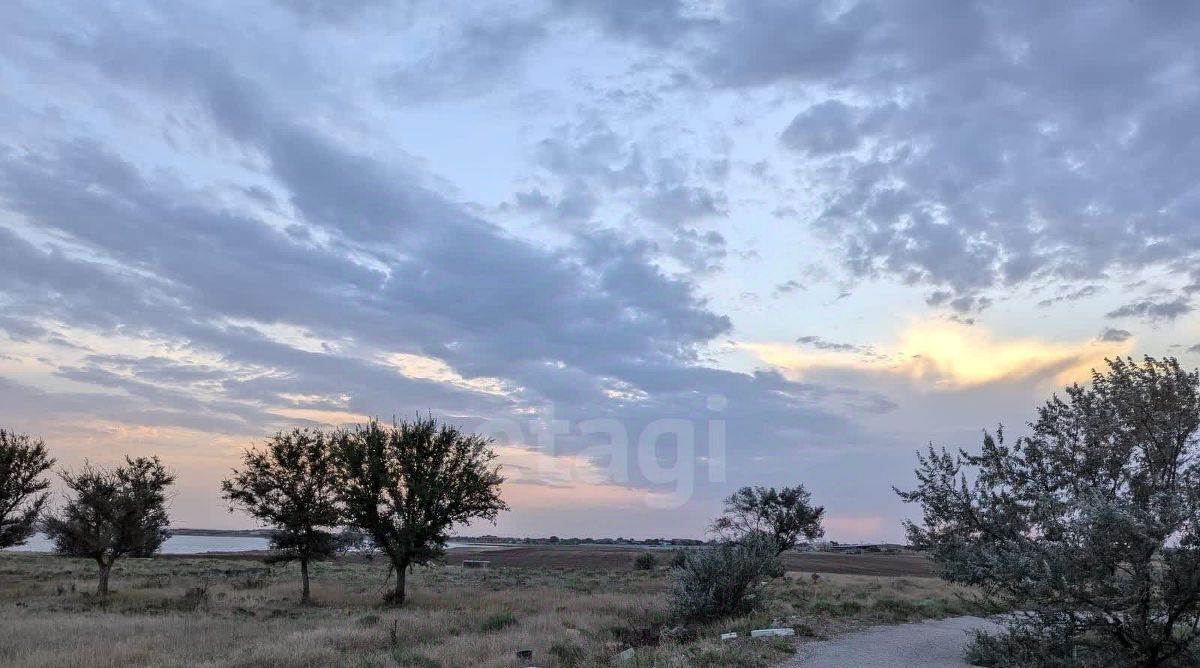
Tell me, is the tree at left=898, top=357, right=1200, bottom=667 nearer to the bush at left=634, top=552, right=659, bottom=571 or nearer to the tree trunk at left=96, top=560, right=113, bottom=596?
the tree trunk at left=96, top=560, right=113, bottom=596

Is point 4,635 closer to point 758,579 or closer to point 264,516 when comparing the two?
point 264,516

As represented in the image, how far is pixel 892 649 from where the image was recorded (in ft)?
48.8

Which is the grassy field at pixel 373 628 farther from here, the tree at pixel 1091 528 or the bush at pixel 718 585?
the tree at pixel 1091 528

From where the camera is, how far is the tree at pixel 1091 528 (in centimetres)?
941

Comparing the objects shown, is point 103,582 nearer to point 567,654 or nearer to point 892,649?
point 567,654

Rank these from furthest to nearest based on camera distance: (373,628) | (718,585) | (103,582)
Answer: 1. (103,582)
2. (373,628)
3. (718,585)

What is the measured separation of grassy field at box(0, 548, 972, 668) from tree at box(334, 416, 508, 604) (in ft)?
9.00

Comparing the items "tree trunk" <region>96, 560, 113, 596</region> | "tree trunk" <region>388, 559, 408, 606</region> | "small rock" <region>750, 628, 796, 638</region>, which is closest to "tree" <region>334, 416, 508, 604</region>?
"tree trunk" <region>388, 559, 408, 606</region>

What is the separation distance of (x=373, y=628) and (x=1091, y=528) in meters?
17.2

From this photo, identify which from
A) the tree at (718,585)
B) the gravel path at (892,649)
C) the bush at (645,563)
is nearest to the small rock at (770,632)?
the gravel path at (892,649)

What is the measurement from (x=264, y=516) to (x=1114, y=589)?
3396cm

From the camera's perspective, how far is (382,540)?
33031mm

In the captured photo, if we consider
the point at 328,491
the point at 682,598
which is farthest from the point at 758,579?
the point at 328,491

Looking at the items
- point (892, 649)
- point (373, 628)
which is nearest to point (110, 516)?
point (373, 628)
